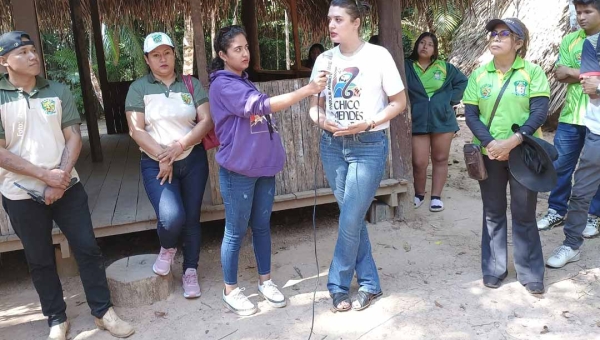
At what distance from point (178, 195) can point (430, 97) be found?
287cm

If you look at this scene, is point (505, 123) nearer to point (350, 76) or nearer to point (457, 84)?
point (350, 76)

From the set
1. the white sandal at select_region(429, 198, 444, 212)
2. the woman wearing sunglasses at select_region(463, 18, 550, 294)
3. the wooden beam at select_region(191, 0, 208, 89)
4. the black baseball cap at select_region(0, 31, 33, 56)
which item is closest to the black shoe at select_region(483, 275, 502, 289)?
the woman wearing sunglasses at select_region(463, 18, 550, 294)

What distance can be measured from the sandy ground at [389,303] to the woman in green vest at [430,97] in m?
0.95

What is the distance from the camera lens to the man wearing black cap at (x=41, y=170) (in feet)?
9.15

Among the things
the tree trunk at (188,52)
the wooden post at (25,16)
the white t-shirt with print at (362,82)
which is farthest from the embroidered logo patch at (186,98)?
the tree trunk at (188,52)

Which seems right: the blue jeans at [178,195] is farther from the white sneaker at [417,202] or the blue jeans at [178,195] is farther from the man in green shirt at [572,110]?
the man in green shirt at [572,110]

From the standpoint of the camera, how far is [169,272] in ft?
11.9

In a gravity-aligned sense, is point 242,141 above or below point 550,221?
above

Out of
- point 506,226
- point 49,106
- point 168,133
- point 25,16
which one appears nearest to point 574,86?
point 506,226

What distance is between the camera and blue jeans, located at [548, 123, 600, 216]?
4.07m

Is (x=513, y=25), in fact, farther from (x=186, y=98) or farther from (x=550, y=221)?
(x=550, y=221)

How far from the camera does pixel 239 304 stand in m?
3.36

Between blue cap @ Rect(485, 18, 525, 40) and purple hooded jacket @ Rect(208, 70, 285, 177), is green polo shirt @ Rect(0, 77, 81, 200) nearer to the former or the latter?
purple hooded jacket @ Rect(208, 70, 285, 177)

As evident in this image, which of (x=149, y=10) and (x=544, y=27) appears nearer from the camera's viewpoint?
(x=544, y=27)
